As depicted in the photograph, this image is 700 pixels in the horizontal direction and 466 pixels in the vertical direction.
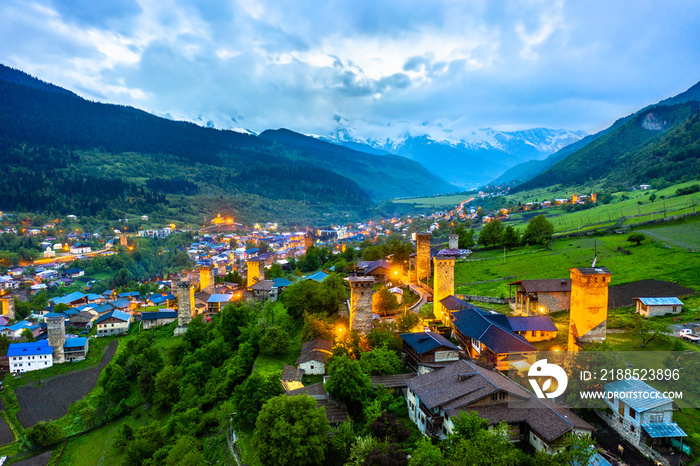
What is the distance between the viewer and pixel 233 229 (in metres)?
122

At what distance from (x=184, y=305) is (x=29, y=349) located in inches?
566

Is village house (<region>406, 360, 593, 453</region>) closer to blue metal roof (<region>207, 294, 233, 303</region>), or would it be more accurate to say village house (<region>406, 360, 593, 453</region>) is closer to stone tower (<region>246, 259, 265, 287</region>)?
blue metal roof (<region>207, 294, 233, 303</region>)

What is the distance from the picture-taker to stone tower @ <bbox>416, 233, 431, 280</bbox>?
39562 millimetres

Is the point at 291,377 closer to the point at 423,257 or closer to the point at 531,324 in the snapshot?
the point at 531,324

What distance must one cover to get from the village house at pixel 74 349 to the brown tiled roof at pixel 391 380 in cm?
3441

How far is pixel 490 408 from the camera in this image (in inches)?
627

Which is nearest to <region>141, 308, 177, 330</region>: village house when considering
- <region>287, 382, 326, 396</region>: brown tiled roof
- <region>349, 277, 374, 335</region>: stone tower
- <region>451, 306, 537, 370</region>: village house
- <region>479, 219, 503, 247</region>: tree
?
<region>349, 277, 374, 335</region>: stone tower

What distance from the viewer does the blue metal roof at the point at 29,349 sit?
37.8 metres

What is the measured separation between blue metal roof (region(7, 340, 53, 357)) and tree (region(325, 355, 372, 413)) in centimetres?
3442

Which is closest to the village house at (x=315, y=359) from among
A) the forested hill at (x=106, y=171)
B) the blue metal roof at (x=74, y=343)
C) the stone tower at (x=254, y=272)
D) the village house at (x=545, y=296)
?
the village house at (x=545, y=296)

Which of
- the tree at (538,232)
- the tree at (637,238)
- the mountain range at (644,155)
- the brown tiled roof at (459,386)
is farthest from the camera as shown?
the mountain range at (644,155)

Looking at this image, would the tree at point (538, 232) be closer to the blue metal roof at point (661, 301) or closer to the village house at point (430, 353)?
the blue metal roof at point (661, 301)

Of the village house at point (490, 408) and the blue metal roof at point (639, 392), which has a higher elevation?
the blue metal roof at point (639, 392)

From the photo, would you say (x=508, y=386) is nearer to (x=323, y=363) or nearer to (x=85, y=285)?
(x=323, y=363)
